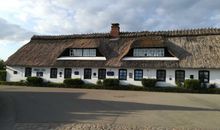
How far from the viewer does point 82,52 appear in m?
38.7

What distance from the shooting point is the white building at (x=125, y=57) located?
3356 centimetres

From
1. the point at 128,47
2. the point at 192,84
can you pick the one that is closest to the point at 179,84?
the point at 192,84

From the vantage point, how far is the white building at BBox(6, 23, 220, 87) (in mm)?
33562

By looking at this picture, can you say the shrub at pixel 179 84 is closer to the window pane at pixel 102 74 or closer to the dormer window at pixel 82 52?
the window pane at pixel 102 74

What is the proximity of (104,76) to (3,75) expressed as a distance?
13.2m

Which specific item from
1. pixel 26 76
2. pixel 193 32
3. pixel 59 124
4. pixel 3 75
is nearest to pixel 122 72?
pixel 193 32

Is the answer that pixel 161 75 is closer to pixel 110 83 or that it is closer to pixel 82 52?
pixel 110 83

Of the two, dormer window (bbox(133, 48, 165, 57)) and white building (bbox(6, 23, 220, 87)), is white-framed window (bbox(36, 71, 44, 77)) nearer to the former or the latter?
white building (bbox(6, 23, 220, 87))

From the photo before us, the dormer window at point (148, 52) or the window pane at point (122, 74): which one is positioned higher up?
the dormer window at point (148, 52)

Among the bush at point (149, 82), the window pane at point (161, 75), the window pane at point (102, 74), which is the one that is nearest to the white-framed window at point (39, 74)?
the window pane at point (102, 74)

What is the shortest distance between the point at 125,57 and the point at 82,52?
5.45 metres

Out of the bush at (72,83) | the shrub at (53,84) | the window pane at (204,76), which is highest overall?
the window pane at (204,76)

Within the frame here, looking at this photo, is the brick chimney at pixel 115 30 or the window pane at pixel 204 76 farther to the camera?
the brick chimney at pixel 115 30

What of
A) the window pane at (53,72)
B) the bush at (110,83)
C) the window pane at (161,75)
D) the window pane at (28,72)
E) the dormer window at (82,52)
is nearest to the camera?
the window pane at (161,75)
